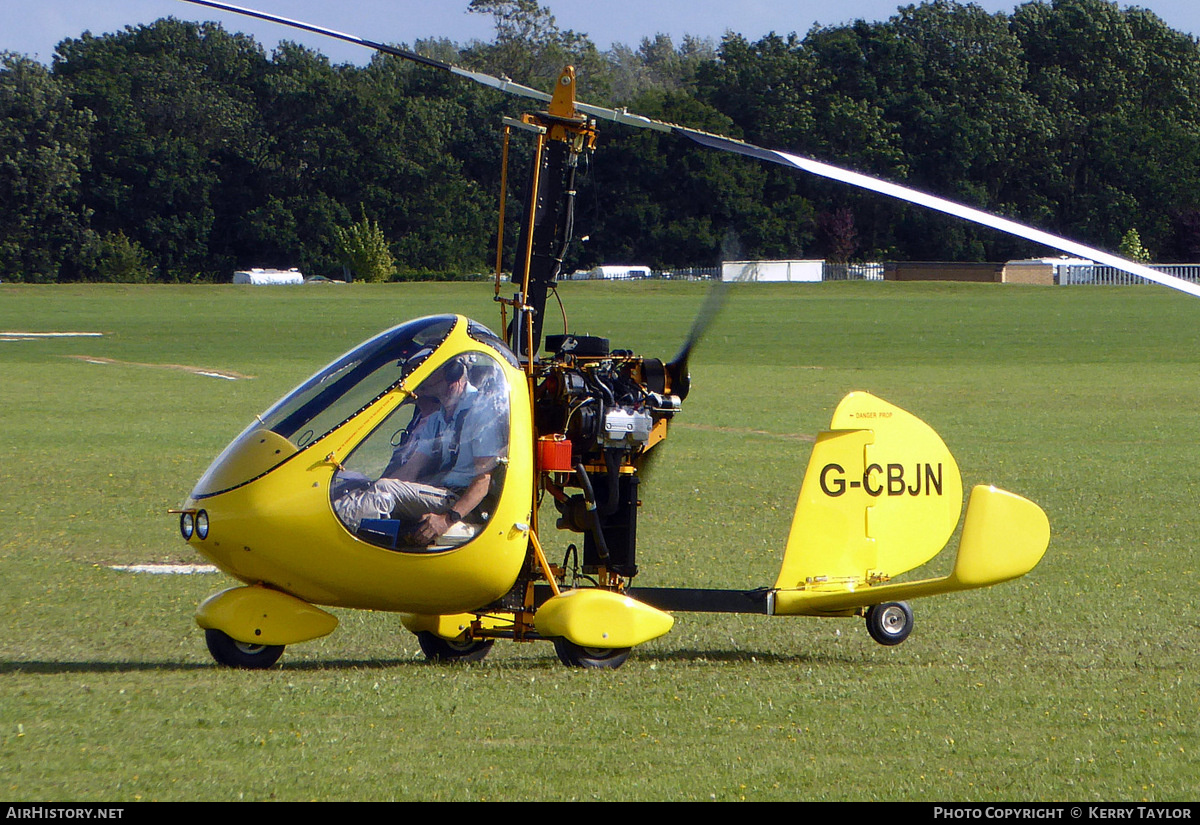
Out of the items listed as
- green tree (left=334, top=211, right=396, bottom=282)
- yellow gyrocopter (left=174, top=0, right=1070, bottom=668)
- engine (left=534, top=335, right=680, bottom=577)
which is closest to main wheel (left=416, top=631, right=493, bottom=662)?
yellow gyrocopter (left=174, top=0, right=1070, bottom=668)

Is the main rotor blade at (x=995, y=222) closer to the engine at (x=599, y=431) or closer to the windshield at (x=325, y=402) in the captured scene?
the engine at (x=599, y=431)

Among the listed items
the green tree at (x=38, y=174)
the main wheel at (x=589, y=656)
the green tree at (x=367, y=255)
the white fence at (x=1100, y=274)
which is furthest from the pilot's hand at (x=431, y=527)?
the green tree at (x=38, y=174)

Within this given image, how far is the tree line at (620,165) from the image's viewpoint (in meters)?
85.9

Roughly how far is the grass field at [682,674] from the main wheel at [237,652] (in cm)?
12

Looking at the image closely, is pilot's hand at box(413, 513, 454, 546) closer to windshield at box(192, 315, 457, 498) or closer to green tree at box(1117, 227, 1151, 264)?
windshield at box(192, 315, 457, 498)

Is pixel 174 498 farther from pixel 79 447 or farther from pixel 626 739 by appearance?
pixel 626 739

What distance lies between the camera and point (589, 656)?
6898mm

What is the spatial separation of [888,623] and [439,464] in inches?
100

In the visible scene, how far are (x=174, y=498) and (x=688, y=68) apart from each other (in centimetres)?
16826

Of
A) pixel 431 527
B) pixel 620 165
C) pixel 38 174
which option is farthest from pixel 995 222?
pixel 38 174

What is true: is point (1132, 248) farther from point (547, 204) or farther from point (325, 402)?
point (325, 402)

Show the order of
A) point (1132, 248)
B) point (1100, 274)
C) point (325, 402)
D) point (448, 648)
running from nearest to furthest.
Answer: point (325, 402) < point (448, 648) < point (1100, 274) < point (1132, 248)

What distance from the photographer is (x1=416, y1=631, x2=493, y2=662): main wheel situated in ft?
24.0

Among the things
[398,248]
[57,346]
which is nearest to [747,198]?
[398,248]
